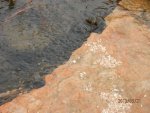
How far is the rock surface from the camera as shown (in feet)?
13.0

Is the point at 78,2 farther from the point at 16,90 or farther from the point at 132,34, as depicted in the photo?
the point at 16,90

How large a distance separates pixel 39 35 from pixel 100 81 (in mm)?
1391

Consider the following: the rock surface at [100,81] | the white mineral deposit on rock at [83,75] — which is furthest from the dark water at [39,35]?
the white mineral deposit on rock at [83,75]

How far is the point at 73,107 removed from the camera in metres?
3.95

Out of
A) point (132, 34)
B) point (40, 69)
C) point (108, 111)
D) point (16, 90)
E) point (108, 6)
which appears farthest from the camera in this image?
point (108, 6)

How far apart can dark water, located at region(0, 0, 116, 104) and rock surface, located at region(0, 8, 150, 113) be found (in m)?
0.19

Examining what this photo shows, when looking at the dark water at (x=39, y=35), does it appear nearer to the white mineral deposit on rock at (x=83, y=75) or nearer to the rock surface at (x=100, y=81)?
the rock surface at (x=100, y=81)

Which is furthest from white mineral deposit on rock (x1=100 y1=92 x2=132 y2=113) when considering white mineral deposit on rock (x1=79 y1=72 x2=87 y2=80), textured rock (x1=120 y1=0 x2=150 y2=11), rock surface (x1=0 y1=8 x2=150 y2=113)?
textured rock (x1=120 y1=0 x2=150 y2=11)

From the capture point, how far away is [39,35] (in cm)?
504

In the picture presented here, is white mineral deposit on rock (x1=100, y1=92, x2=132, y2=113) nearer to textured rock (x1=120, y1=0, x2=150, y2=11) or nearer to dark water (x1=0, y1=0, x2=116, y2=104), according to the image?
dark water (x1=0, y1=0, x2=116, y2=104)

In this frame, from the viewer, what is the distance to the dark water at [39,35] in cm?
437

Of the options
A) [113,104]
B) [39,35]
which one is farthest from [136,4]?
[113,104]

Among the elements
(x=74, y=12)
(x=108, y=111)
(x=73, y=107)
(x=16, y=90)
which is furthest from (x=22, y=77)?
(x=74, y=12)

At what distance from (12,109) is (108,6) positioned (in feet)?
8.93
